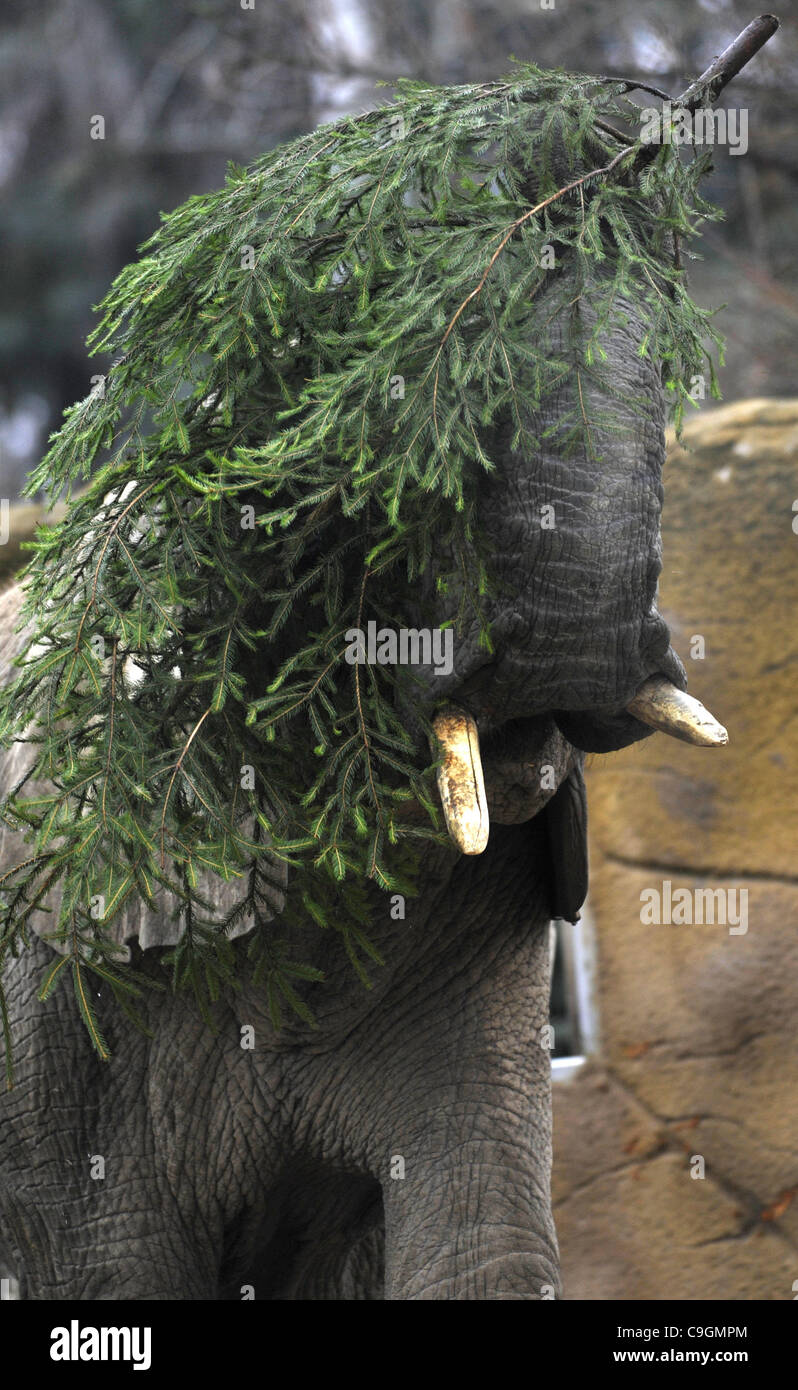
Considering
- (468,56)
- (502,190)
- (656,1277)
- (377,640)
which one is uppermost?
(468,56)

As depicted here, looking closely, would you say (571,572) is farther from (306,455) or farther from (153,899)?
(153,899)

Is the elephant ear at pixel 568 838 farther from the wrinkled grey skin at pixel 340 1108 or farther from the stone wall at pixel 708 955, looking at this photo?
the stone wall at pixel 708 955

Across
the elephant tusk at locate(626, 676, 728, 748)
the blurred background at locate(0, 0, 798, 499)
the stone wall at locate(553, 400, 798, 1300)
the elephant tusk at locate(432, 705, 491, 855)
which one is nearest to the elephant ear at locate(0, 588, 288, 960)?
the elephant tusk at locate(432, 705, 491, 855)

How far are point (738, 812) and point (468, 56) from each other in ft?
18.1

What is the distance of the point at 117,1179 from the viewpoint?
2.98 m

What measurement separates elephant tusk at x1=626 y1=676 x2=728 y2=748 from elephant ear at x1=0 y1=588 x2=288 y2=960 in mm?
575

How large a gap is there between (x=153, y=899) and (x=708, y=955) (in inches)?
112

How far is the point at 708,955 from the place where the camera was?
16.3 feet

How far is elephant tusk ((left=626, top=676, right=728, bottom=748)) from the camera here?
2.28m

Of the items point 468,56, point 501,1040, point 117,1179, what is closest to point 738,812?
point 501,1040

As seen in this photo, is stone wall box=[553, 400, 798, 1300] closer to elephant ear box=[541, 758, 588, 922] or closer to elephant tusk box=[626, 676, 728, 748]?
elephant ear box=[541, 758, 588, 922]

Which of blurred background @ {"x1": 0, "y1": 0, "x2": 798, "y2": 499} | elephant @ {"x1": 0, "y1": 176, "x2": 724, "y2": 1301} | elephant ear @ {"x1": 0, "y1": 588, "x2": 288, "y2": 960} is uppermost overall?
blurred background @ {"x1": 0, "y1": 0, "x2": 798, "y2": 499}

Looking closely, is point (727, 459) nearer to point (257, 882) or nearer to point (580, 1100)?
point (580, 1100)

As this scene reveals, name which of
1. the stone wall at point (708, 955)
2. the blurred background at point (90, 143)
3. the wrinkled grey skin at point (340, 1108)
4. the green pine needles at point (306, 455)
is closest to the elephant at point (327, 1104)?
the wrinkled grey skin at point (340, 1108)
